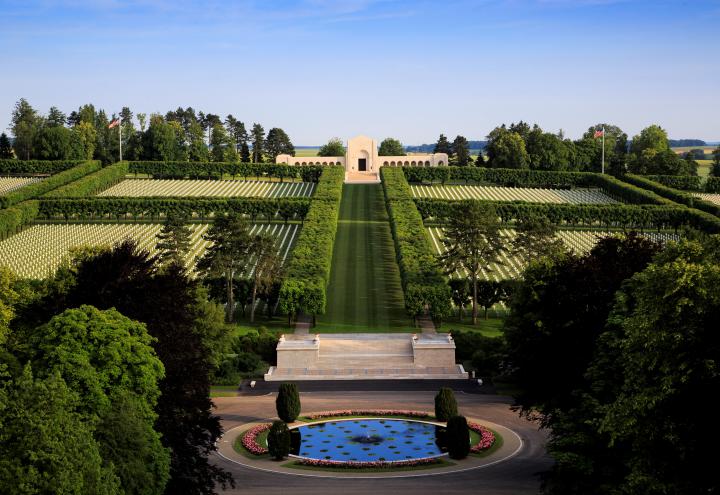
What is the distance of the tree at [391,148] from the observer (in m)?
194

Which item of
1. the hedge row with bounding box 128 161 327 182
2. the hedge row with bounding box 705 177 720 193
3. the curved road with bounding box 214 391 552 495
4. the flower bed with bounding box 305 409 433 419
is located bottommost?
the curved road with bounding box 214 391 552 495

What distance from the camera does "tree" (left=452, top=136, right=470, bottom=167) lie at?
184 m

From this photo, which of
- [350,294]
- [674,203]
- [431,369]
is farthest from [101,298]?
[674,203]

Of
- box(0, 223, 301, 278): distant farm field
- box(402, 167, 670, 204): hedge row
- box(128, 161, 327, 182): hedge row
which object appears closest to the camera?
box(0, 223, 301, 278): distant farm field

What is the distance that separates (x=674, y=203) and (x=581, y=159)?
143 feet

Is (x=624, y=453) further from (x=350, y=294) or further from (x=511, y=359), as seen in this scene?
(x=350, y=294)

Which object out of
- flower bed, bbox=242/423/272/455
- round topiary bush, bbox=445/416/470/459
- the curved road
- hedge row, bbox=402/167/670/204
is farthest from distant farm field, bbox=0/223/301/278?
round topiary bush, bbox=445/416/470/459

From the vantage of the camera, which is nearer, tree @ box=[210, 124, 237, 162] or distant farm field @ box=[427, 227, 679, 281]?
distant farm field @ box=[427, 227, 679, 281]

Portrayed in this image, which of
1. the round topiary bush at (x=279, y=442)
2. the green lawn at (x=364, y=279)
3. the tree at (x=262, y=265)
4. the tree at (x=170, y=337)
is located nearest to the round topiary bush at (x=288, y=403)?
the round topiary bush at (x=279, y=442)

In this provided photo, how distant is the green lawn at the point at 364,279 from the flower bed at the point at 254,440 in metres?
22.0

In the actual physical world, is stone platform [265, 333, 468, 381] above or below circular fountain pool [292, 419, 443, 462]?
above

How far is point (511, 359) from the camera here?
157 ft

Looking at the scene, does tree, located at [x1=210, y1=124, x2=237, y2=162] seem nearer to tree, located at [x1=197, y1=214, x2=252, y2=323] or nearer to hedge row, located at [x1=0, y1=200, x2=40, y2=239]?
hedge row, located at [x1=0, y1=200, x2=40, y2=239]

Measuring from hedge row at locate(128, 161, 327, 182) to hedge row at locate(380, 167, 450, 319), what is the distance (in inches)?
1460
